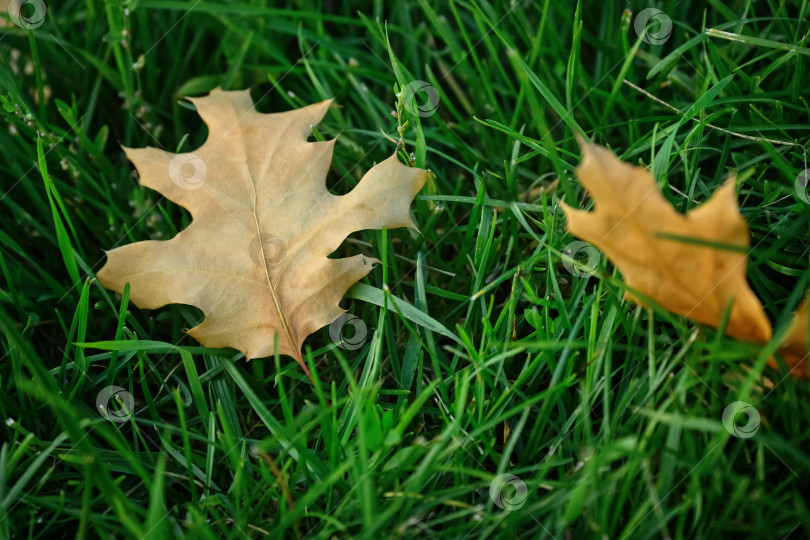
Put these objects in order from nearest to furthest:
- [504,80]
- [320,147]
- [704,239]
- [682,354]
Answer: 1. [704,239]
2. [682,354]
3. [320,147]
4. [504,80]

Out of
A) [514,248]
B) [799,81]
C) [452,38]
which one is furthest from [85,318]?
[799,81]

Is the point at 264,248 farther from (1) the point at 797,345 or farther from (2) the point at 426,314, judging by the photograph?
(1) the point at 797,345

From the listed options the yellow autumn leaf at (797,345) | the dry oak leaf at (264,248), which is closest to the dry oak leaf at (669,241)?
the yellow autumn leaf at (797,345)

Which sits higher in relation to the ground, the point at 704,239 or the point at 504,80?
the point at 504,80

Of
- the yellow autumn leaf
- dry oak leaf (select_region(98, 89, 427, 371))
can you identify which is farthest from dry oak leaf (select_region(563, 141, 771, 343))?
dry oak leaf (select_region(98, 89, 427, 371))

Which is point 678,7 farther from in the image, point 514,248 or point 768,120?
point 514,248

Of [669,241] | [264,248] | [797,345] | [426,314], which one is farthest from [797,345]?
[264,248]

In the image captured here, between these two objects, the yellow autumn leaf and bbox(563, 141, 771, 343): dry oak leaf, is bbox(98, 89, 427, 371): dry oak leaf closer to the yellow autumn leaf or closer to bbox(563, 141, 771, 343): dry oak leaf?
bbox(563, 141, 771, 343): dry oak leaf
